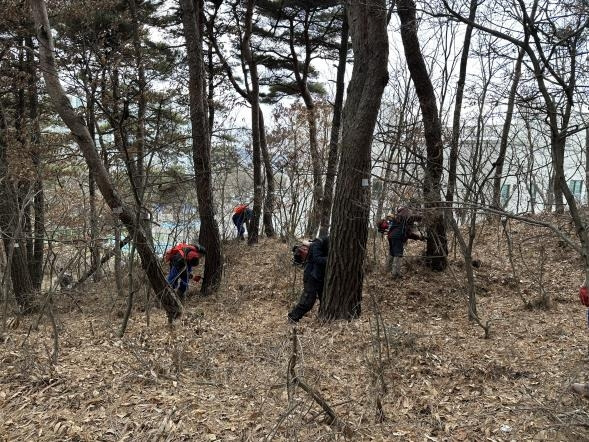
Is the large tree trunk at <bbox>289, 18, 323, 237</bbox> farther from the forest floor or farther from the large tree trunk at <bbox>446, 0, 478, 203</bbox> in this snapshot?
the forest floor

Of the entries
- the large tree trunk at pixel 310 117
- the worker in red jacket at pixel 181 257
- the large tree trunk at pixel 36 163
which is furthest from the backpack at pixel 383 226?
the large tree trunk at pixel 36 163

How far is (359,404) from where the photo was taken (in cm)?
452

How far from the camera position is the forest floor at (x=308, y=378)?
4.12 metres

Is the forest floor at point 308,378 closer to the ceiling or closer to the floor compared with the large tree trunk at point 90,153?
closer to the floor

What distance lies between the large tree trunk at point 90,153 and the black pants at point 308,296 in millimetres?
1801

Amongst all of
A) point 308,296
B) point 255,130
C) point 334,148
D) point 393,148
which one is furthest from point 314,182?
point 308,296

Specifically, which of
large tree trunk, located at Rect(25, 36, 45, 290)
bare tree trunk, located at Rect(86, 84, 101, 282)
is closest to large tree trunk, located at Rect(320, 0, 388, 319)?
bare tree trunk, located at Rect(86, 84, 101, 282)

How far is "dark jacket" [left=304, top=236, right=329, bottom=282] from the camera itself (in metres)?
7.63

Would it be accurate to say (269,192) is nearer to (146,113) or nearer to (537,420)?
(146,113)

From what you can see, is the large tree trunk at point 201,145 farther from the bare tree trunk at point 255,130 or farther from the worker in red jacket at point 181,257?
the bare tree trunk at point 255,130

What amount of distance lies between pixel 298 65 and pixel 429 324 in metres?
10.8

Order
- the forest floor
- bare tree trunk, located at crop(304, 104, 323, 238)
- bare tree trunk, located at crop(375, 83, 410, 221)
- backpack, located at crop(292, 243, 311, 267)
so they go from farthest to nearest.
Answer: bare tree trunk, located at crop(304, 104, 323, 238)
bare tree trunk, located at crop(375, 83, 410, 221)
backpack, located at crop(292, 243, 311, 267)
the forest floor

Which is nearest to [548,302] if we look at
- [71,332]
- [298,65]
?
[71,332]

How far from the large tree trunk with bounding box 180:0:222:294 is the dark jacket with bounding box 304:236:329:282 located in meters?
3.16
